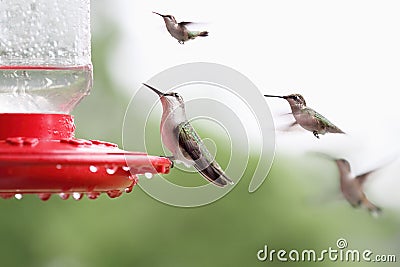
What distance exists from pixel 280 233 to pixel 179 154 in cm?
771

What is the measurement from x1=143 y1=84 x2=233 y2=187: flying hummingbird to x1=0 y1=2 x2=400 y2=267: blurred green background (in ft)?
21.3

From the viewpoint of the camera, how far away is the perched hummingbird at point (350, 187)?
412 centimetres

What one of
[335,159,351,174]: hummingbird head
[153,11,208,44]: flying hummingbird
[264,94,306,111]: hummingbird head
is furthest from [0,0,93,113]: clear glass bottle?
[335,159,351,174]: hummingbird head

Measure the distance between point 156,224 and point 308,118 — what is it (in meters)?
7.22

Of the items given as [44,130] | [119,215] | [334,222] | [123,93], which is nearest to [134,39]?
[123,93]

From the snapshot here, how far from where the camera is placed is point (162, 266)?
35.3 ft

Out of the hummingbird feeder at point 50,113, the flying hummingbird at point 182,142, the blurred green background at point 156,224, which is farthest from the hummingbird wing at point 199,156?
the blurred green background at point 156,224

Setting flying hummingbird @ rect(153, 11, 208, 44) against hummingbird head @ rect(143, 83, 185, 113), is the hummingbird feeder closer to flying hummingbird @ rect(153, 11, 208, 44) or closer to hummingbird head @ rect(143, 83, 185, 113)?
hummingbird head @ rect(143, 83, 185, 113)

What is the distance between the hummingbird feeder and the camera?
2863 millimetres

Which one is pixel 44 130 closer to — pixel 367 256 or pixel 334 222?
pixel 367 256

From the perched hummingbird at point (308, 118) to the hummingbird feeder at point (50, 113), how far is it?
80cm

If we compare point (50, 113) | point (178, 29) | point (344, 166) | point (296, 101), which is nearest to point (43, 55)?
point (50, 113)

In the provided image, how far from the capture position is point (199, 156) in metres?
3.53

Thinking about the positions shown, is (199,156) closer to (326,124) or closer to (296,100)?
(296,100)
